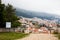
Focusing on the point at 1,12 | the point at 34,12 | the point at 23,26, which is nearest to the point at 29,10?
the point at 34,12

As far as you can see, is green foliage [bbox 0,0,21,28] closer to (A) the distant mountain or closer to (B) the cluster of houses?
(A) the distant mountain

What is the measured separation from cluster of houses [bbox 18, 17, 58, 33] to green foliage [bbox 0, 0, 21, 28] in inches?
49.9

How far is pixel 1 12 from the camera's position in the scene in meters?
19.5

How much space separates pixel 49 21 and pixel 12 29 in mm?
5078

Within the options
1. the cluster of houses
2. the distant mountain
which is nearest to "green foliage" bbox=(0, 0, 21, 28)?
the distant mountain

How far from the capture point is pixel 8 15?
20.3 m

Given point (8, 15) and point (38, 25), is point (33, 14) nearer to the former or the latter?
point (38, 25)

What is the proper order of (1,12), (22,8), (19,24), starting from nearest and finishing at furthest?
(1,12), (19,24), (22,8)

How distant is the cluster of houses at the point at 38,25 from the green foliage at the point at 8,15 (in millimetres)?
1267

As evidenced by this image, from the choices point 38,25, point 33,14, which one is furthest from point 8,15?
point 38,25

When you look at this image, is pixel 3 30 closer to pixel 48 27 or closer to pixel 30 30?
pixel 30 30

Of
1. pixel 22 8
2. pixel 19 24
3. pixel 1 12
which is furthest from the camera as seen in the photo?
pixel 22 8

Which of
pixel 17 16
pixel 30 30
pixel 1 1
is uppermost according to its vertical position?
pixel 1 1

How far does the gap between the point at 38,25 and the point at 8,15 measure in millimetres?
3876
